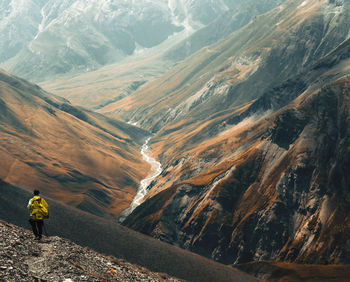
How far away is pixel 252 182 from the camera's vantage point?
166 m

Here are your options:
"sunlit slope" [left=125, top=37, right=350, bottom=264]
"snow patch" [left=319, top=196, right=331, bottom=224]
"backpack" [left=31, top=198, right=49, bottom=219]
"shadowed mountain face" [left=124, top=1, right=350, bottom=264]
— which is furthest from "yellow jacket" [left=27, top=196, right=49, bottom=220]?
"snow patch" [left=319, top=196, right=331, bottom=224]

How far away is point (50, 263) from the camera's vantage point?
112 ft

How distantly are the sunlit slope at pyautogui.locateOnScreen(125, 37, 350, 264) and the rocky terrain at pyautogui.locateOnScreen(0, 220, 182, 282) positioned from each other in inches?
3911

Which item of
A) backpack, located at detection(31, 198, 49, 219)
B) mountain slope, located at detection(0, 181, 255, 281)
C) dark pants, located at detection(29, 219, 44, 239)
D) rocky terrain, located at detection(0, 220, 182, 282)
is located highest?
backpack, located at detection(31, 198, 49, 219)

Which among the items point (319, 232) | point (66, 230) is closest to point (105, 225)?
point (66, 230)

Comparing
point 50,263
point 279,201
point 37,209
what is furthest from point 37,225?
point 279,201

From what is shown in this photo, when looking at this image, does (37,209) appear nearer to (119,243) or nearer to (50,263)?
(50,263)

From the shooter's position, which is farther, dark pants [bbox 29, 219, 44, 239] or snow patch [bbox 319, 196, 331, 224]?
snow patch [bbox 319, 196, 331, 224]

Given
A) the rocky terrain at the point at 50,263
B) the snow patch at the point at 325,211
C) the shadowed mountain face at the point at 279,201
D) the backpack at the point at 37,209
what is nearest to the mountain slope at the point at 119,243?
the rocky terrain at the point at 50,263

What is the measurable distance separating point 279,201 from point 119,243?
3474 inches

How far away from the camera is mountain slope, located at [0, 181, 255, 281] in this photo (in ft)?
228

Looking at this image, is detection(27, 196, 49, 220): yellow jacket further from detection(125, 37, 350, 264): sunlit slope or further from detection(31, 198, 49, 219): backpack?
detection(125, 37, 350, 264): sunlit slope

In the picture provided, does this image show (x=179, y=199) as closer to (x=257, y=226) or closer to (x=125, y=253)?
(x=257, y=226)

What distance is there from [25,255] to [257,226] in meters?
121
